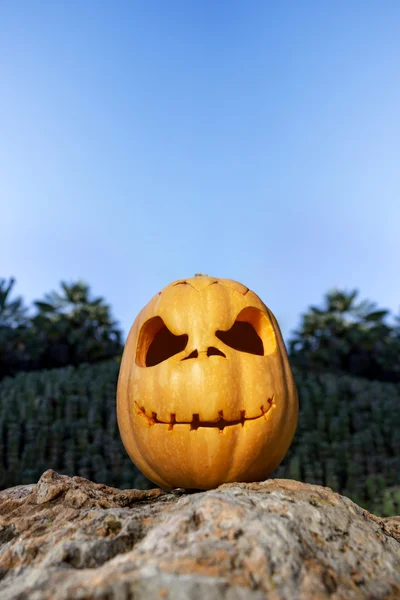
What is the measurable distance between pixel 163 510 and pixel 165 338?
45.7 inches

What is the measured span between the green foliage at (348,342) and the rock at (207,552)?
1347cm

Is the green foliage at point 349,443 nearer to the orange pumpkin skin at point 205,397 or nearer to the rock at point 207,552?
the orange pumpkin skin at point 205,397

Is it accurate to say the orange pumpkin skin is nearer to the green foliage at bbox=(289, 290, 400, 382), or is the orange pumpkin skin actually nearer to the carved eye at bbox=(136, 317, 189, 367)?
the carved eye at bbox=(136, 317, 189, 367)

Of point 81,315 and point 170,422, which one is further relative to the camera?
point 81,315

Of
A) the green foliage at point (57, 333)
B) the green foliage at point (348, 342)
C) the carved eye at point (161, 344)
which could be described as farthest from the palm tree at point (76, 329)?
the carved eye at point (161, 344)

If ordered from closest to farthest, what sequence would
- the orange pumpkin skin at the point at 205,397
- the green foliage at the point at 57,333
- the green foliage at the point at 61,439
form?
the orange pumpkin skin at the point at 205,397, the green foliage at the point at 61,439, the green foliage at the point at 57,333

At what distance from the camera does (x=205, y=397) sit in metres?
2.00

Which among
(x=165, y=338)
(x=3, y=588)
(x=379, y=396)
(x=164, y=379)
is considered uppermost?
(x=379, y=396)

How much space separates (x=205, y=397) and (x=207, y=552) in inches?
36.4

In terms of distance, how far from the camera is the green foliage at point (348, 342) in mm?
15406

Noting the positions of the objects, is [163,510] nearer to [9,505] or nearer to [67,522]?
[67,522]

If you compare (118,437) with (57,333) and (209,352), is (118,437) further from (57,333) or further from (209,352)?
(57,333)

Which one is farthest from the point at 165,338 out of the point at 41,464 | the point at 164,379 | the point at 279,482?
the point at 41,464

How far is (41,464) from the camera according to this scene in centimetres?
598
